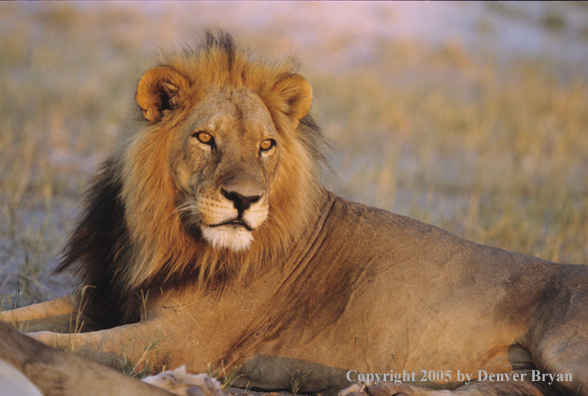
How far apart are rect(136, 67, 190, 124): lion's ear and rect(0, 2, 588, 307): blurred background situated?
1.00m

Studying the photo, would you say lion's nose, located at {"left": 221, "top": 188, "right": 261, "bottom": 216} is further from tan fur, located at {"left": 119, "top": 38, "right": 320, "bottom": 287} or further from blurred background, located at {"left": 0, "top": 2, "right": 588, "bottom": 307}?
blurred background, located at {"left": 0, "top": 2, "right": 588, "bottom": 307}

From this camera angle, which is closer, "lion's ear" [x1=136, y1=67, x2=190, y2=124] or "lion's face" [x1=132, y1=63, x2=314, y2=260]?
"lion's face" [x1=132, y1=63, x2=314, y2=260]

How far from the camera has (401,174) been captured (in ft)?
29.1

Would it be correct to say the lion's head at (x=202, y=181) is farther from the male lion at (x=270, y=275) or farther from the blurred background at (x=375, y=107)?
the blurred background at (x=375, y=107)

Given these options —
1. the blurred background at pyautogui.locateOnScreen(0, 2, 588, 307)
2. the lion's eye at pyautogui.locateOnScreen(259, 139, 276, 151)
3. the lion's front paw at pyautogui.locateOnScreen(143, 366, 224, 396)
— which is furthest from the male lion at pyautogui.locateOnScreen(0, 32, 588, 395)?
the blurred background at pyautogui.locateOnScreen(0, 2, 588, 307)

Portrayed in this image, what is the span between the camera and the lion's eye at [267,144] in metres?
3.46

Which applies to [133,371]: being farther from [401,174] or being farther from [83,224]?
[401,174]

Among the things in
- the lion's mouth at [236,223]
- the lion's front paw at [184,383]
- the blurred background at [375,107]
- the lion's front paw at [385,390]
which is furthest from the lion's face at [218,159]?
the blurred background at [375,107]

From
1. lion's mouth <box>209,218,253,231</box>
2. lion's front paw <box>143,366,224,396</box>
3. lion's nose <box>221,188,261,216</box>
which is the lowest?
lion's front paw <box>143,366,224,396</box>

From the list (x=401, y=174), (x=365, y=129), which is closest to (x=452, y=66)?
(x=365, y=129)

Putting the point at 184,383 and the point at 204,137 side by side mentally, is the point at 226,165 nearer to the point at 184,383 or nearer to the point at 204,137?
the point at 204,137

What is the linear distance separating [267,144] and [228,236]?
615 millimetres

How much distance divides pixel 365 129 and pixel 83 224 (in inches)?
286

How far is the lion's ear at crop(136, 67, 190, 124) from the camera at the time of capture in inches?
135
